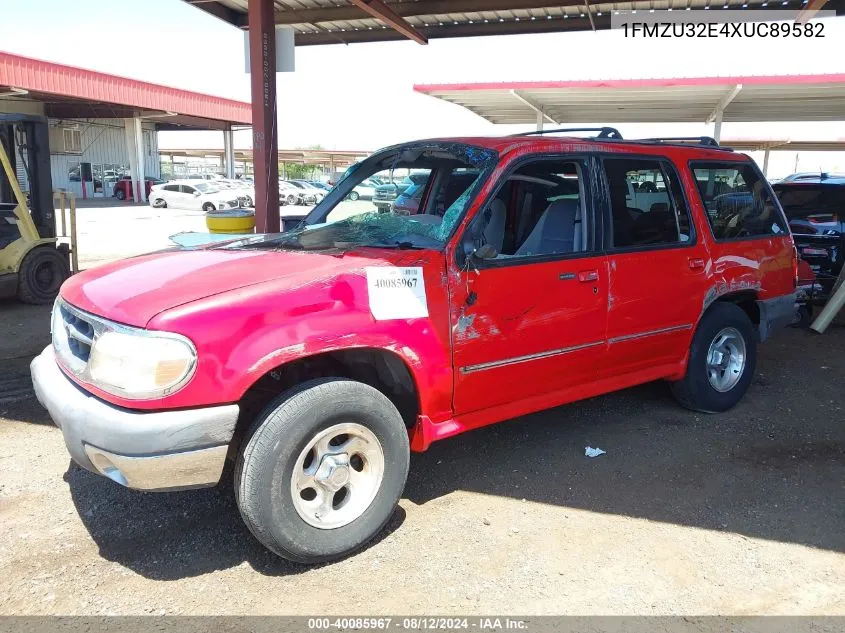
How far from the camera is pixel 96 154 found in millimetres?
37906

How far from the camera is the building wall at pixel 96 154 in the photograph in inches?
1395

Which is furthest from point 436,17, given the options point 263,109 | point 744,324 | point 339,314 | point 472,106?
point 472,106

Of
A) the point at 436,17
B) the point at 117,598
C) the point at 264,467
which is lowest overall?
the point at 117,598

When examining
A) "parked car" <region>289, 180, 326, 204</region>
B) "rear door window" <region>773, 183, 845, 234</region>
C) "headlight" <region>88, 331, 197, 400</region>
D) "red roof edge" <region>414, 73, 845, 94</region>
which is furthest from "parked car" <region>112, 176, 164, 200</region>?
"headlight" <region>88, 331, 197, 400</region>

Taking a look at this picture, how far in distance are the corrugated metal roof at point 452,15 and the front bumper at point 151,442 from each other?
751cm

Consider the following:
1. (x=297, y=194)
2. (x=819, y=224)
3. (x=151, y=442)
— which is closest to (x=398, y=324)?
(x=151, y=442)

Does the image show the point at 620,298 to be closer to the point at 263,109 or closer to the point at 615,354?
the point at 615,354

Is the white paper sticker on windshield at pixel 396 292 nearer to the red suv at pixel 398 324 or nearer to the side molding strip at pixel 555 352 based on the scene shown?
the red suv at pixel 398 324

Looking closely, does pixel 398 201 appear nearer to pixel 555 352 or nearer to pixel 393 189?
pixel 393 189

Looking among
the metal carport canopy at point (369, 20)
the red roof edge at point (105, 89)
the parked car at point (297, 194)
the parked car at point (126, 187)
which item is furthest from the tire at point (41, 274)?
the parked car at point (126, 187)

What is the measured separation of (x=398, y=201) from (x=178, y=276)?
1855mm

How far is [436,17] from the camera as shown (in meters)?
9.52

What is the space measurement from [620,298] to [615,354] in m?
0.36

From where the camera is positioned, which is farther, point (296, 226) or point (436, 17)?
point (436, 17)
